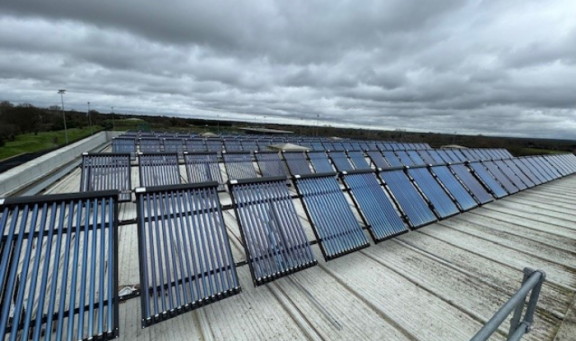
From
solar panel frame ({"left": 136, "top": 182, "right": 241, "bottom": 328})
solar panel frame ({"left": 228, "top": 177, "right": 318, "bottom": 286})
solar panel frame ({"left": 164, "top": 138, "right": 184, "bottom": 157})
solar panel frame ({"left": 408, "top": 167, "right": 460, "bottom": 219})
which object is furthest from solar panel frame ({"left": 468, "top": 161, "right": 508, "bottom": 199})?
solar panel frame ({"left": 164, "top": 138, "right": 184, "bottom": 157})

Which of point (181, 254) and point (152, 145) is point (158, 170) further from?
point (152, 145)

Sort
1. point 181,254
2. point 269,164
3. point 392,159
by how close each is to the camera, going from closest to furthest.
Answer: point 181,254 → point 269,164 → point 392,159

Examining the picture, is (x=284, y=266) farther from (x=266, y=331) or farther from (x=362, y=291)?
(x=362, y=291)

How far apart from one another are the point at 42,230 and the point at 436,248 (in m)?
5.92

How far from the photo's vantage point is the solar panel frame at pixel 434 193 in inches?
240

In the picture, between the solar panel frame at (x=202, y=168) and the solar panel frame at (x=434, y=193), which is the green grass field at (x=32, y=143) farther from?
the solar panel frame at (x=434, y=193)

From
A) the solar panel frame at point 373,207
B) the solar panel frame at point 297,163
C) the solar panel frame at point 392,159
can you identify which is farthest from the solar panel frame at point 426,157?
the solar panel frame at point 373,207

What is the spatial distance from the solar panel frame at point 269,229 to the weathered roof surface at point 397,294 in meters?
0.31

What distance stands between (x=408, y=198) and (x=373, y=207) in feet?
4.15

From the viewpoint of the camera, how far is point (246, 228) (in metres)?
3.57

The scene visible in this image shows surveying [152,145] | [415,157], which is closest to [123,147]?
[152,145]

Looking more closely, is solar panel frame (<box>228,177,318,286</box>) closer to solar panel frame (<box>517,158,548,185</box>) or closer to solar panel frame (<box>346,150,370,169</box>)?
solar panel frame (<box>346,150,370,169</box>)

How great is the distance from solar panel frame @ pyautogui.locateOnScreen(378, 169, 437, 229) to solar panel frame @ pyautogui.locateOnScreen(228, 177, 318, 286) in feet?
8.75

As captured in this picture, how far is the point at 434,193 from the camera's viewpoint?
21.3 feet
